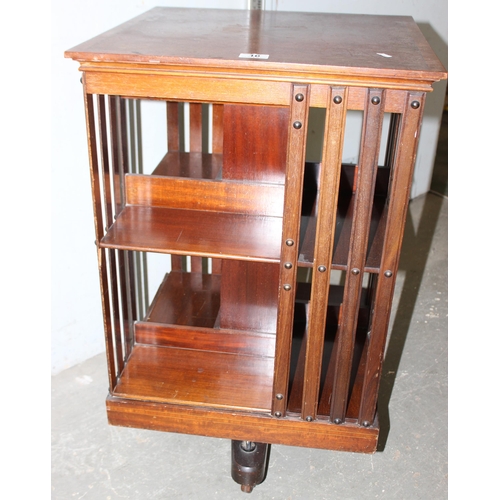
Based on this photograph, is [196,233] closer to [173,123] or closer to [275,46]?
[275,46]

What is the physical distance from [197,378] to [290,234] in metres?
0.60

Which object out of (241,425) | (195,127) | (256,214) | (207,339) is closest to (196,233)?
(256,214)

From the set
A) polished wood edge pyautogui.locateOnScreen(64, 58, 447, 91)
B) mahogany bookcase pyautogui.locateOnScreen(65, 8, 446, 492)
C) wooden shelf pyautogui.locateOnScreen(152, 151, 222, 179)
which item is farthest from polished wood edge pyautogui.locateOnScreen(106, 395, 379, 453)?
polished wood edge pyautogui.locateOnScreen(64, 58, 447, 91)

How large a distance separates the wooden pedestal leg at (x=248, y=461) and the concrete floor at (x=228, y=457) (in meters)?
0.10

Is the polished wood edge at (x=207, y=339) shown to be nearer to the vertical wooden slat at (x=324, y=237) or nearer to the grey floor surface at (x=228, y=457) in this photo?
the vertical wooden slat at (x=324, y=237)

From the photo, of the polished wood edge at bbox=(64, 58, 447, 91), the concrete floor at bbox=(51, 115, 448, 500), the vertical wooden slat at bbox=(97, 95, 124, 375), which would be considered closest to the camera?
the polished wood edge at bbox=(64, 58, 447, 91)

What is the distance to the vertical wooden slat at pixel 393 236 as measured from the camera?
4.32 feet

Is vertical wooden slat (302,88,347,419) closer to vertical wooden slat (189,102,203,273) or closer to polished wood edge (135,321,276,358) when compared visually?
polished wood edge (135,321,276,358)

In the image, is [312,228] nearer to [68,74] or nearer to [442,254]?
[68,74]

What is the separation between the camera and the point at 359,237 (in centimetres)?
144

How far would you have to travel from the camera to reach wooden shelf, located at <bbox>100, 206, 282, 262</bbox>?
5.12ft

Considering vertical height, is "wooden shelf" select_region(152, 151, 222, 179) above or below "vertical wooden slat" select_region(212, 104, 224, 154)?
below

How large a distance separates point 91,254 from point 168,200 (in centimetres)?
80

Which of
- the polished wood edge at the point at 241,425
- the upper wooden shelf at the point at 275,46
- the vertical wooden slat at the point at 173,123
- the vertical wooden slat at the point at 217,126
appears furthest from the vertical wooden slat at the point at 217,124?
the polished wood edge at the point at 241,425
